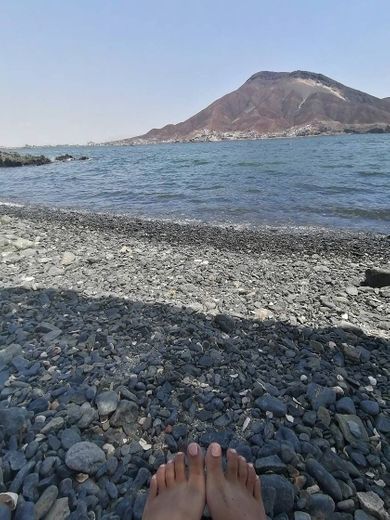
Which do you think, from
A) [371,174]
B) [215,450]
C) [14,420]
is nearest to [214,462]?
[215,450]

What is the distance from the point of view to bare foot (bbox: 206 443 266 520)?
151cm

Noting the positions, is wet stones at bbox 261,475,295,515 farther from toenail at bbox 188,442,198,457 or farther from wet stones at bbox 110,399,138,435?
wet stones at bbox 110,399,138,435

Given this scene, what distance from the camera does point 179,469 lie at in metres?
1.68

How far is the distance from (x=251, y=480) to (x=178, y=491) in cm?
38

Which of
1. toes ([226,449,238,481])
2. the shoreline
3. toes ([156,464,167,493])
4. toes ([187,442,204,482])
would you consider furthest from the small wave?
toes ([156,464,167,493])

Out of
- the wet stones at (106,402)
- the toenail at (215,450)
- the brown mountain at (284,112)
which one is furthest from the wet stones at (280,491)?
the brown mountain at (284,112)

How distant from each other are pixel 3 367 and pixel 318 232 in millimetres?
6913

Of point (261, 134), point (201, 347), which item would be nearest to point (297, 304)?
point (201, 347)

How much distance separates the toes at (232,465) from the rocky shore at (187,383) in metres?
0.08

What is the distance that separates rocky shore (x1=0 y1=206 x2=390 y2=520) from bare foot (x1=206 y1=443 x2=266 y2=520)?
7 centimetres

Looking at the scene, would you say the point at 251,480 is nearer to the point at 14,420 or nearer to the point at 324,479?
the point at 324,479

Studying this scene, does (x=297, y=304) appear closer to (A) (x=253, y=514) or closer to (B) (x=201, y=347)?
(B) (x=201, y=347)

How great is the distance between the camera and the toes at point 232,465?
65.1 inches

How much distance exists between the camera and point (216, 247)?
6.11 m
